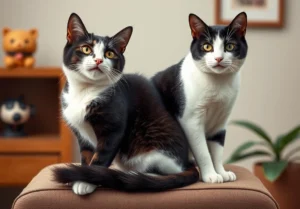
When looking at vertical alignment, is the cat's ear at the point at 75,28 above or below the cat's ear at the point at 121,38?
above

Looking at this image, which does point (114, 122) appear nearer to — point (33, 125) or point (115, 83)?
point (115, 83)

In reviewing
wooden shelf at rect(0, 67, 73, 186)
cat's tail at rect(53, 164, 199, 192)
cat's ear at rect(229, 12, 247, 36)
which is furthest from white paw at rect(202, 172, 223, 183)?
wooden shelf at rect(0, 67, 73, 186)

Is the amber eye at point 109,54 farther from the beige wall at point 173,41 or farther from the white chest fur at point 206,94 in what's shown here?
the beige wall at point 173,41

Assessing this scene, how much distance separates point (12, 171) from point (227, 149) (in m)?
Answer: 1.17

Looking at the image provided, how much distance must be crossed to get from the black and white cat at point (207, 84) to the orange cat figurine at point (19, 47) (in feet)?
4.61

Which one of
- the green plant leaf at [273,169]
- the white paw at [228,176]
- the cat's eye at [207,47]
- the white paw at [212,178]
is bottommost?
the green plant leaf at [273,169]

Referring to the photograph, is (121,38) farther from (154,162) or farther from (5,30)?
(5,30)

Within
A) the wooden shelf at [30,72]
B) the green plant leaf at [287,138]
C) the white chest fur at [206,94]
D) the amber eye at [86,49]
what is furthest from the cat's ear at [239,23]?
the wooden shelf at [30,72]

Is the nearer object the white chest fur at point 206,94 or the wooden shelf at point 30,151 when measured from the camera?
the white chest fur at point 206,94

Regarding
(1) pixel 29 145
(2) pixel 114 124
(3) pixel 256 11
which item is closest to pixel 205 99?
(2) pixel 114 124

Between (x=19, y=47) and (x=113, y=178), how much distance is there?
1.56 meters

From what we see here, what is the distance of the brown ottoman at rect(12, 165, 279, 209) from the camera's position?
1150mm

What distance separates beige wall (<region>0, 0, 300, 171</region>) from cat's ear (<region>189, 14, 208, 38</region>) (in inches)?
57.8

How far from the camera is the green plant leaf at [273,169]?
2.19 m
